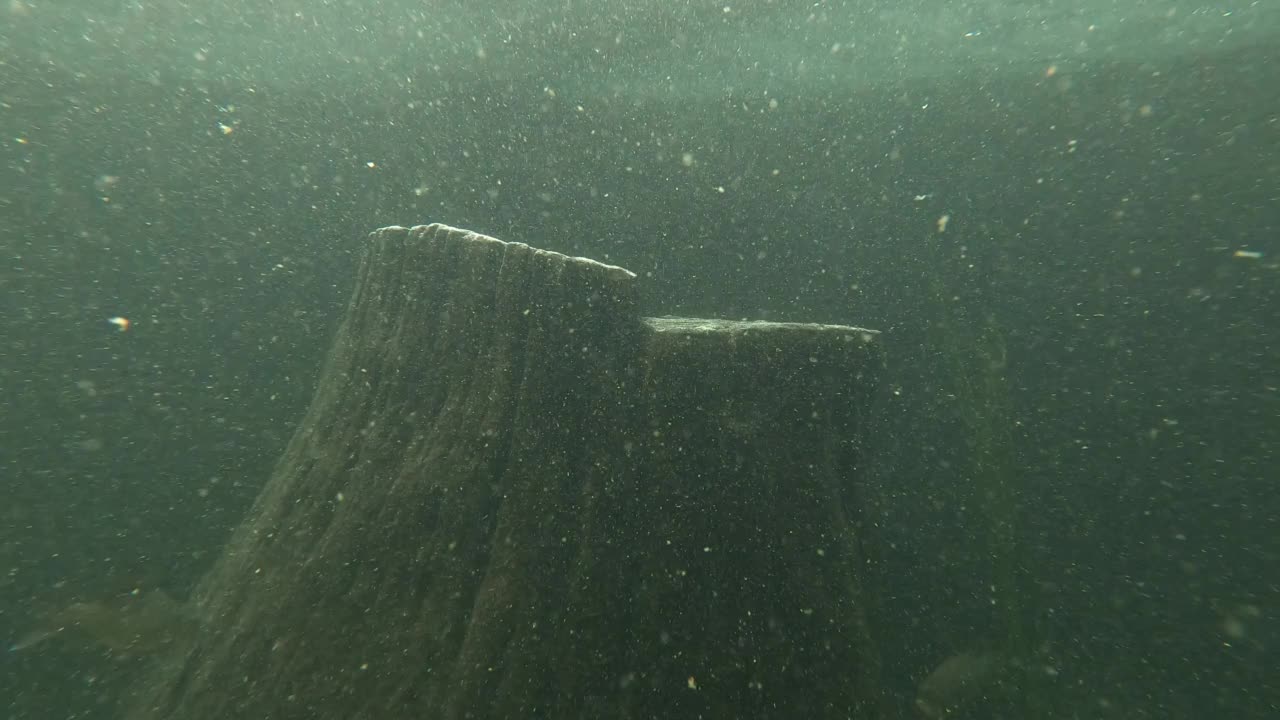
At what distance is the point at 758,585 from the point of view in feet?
7.69

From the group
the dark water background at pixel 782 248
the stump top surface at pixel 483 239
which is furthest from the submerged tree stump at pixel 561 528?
the dark water background at pixel 782 248

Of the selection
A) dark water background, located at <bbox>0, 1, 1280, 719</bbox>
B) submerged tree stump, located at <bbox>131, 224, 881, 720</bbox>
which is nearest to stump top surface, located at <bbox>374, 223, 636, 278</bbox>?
submerged tree stump, located at <bbox>131, 224, 881, 720</bbox>

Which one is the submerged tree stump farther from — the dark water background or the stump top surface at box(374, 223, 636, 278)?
the dark water background

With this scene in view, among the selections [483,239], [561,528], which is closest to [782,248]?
[483,239]

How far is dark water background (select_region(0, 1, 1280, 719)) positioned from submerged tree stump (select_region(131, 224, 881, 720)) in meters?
1.13

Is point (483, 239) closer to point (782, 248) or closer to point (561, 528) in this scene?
point (561, 528)

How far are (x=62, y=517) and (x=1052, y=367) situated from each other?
10768 millimetres

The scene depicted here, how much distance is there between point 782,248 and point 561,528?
462cm

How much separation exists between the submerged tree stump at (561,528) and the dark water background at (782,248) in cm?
113

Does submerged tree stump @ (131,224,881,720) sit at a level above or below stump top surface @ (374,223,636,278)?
below

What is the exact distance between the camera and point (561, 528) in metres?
2.43

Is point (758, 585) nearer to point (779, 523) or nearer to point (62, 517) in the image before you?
point (779, 523)

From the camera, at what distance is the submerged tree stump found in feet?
7.28

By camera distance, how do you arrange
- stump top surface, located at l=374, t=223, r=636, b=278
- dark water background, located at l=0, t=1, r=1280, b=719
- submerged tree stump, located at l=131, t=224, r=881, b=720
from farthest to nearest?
dark water background, located at l=0, t=1, r=1280, b=719 → stump top surface, located at l=374, t=223, r=636, b=278 → submerged tree stump, located at l=131, t=224, r=881, b=720
